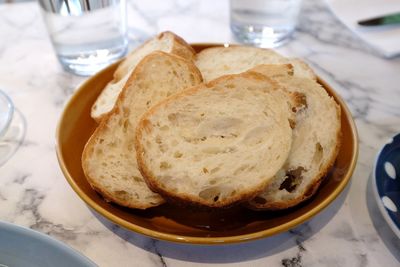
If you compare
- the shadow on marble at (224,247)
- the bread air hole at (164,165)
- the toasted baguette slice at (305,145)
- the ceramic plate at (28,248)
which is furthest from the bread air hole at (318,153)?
the ceramic plate at (28,248)

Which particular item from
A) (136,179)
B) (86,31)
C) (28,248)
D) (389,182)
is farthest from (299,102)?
(86,31)

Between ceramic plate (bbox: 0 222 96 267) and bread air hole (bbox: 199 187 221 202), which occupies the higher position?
ceramic plate (bbox: 0 222 96 267)

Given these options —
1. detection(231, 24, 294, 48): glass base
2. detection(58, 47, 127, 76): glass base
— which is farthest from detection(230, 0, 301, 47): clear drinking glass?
detection(58, 47, 127, 76): glass base

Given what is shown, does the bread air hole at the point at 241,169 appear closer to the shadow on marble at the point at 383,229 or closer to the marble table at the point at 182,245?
the marble table at the point at 182,245

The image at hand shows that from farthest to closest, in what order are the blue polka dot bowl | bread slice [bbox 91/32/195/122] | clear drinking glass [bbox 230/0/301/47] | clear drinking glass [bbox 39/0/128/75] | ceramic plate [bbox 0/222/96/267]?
clear drinking glass [bbox 230/0/301/47] < clear drinking glass [bbox 39/0/128/75] < bread slice [bbox 91/32/195/122] < the blue polka dot bowl < ceramic plate [bbox 0/222/96/267]

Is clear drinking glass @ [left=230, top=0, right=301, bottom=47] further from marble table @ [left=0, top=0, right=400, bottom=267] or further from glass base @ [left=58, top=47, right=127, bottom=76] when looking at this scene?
glass base @ [left=58, top=47, right=127, bottom=76]

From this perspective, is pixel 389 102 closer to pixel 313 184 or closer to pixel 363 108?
pixel 363 108
